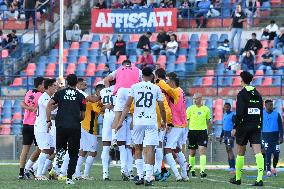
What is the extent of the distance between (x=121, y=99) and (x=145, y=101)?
146cm

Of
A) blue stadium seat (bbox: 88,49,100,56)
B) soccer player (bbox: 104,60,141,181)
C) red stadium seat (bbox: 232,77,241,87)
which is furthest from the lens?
blue stadium seat (bbox: 88,49,100,56)

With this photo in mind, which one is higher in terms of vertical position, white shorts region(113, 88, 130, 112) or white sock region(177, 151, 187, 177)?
white shorts region(113, 88, 130, 112)

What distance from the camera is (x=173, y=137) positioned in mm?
24531

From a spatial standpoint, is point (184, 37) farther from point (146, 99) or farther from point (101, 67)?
point (146, 99)

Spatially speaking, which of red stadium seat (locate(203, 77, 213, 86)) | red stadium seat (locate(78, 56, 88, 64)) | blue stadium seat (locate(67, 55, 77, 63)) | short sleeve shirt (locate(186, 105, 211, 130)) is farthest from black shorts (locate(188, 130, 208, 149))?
blue stadium seat (locate(67, 55, 77, 63))

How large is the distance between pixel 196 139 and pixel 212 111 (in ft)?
30.1

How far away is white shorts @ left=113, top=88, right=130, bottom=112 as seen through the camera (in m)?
23.6

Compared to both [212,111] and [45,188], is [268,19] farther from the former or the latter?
[45,188]

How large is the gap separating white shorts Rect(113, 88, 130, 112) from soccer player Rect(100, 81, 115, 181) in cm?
73

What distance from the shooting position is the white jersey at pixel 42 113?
24.5 m

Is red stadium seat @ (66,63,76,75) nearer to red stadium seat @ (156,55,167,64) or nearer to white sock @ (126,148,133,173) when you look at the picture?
red stadium seat @ (156,55,167,64)

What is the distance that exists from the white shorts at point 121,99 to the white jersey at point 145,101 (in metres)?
1.22

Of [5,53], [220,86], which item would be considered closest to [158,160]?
[220,86]

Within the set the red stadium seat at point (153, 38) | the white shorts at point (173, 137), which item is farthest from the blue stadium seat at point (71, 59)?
the white shorts at point (173, 137)
